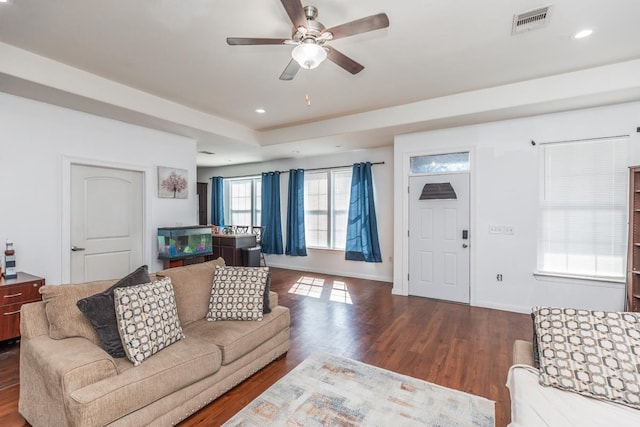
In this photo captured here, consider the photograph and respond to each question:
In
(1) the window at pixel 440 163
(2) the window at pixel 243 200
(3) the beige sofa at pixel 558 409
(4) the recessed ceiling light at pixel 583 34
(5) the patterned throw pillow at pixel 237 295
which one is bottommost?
(3) the beige sofa at pixel 558 409

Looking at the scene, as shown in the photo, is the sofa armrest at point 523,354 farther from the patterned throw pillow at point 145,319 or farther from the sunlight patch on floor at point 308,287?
the sunlight patch on floor at point 308,287

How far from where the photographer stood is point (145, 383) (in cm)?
163

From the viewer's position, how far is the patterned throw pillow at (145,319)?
1.78m

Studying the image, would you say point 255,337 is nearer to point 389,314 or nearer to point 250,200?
point 389,314

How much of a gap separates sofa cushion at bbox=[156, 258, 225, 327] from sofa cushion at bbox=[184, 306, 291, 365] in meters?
0.09

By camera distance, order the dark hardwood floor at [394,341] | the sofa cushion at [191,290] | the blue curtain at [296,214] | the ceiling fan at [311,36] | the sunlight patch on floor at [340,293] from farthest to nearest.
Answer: the blue curtain at [296,214] < the sunlight patch on floor at [340,293] < the sofa cushion at [191,290] < the dark hardwood floor at [394,341] < the ceiling fan at [311,36]

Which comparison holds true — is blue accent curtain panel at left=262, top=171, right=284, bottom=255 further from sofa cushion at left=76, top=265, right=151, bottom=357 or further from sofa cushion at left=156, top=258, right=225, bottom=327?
sofa cushion at left=76, top=265, right=151, bottom=357

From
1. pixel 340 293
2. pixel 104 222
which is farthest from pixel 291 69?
pixel 340 293

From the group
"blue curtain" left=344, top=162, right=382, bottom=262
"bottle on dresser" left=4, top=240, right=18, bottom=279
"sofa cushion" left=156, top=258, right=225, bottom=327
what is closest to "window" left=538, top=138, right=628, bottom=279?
"blue curtain" left=344, top=162, right=382, bottom=262

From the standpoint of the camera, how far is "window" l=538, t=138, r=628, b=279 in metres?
3.54

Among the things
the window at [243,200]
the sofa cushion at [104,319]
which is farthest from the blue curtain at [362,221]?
the sofa cushion at [104,319]

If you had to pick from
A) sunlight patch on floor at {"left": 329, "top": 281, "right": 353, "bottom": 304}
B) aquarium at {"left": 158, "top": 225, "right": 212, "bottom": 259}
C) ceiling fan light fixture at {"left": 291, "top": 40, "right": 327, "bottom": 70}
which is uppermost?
ceiling fan light fixture at {"left": 291, "top": 40, "right": 327, "bottom": 70}

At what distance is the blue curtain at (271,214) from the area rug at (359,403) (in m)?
4.55

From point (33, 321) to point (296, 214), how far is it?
4.98 meters
